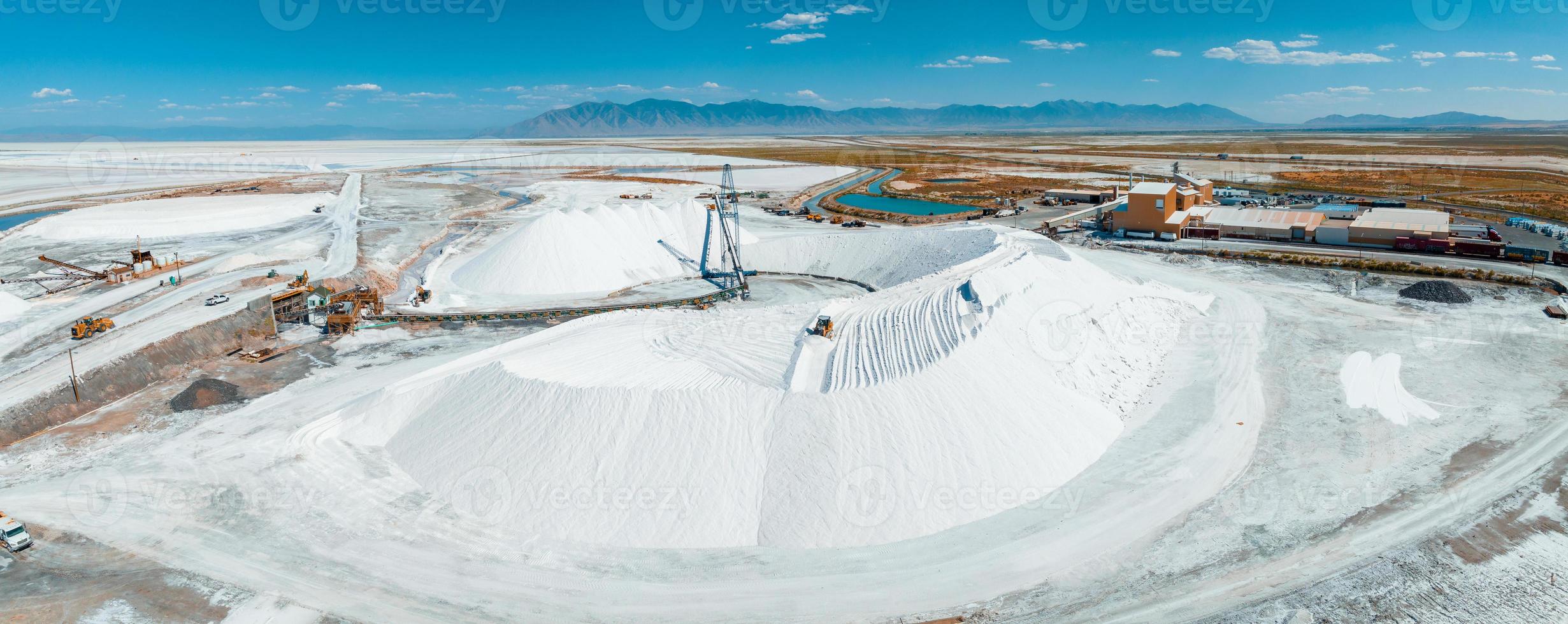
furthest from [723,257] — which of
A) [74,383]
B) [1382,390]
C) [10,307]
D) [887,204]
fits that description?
[887,204]

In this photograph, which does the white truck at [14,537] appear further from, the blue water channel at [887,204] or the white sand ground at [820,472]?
the blue water channel at [887,204]

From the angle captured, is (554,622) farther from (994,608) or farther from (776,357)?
(776,357)

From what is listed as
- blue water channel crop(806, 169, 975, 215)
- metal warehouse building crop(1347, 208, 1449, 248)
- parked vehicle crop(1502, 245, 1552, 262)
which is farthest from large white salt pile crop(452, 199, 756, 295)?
parked vehicle crop(1502, 245, 1552, 262)

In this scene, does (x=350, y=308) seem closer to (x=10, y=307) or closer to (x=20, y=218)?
(x=10, y=307)

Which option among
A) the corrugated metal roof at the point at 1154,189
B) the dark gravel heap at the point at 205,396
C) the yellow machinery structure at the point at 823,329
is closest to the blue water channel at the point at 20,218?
the dark gravel heap at the point at 205,396

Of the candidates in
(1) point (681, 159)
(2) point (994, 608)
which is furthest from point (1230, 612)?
(1) point (681, 159)
